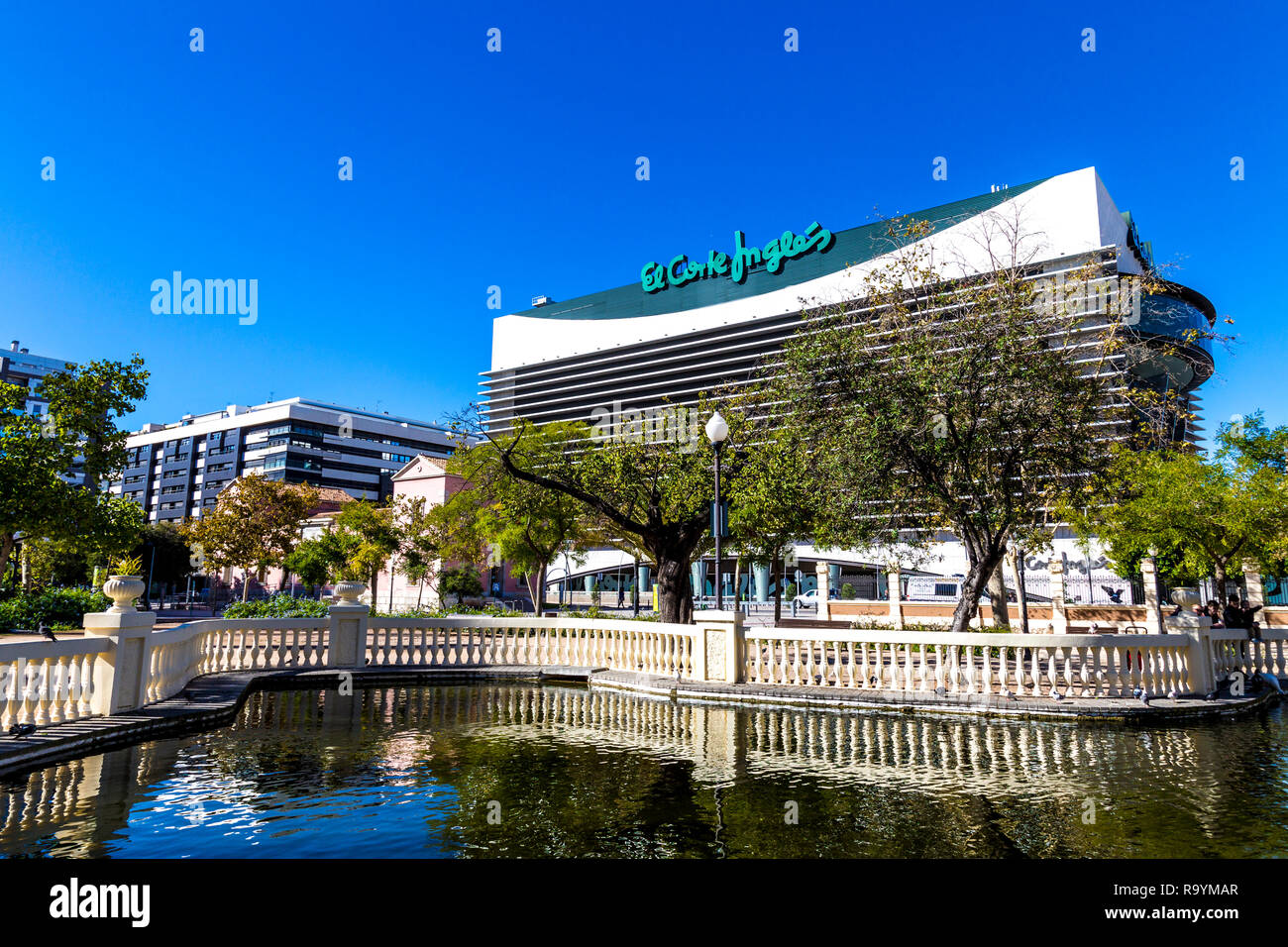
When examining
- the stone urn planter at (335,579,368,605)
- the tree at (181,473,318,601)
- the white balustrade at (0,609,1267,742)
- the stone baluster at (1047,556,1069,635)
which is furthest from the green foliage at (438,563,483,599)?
the stone baluster at (1047,556,1069,635)

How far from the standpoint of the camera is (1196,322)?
55.0 metres

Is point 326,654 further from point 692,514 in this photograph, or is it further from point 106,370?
point 106,370

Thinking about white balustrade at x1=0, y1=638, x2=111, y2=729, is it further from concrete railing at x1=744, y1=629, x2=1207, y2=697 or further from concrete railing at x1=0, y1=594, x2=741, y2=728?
concrete railing at x1=744, y1=629, x2=1207, y2=697

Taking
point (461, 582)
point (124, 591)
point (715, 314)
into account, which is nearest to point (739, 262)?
point (715, 314)

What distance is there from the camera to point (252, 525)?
42.8m

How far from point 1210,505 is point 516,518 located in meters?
22.8

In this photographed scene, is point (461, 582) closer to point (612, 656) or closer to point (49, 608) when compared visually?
point (49, 608)

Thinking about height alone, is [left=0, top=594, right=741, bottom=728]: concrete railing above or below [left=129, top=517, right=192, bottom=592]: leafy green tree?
below

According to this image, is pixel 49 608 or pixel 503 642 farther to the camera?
pixel 49 608

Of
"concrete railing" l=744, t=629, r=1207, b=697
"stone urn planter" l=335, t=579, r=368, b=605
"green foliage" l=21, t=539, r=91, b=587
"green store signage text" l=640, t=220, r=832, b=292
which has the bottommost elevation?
"concrete railing" l=744, t=629, r=1207, b=697

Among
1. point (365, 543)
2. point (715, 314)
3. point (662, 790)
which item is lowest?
point (662, 790)

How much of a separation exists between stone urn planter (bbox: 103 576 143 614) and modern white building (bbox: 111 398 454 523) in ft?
287

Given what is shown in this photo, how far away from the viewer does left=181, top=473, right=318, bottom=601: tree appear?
42531mm

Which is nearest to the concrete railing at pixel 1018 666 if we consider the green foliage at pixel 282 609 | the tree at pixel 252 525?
the green foliage at pixel 282 609
